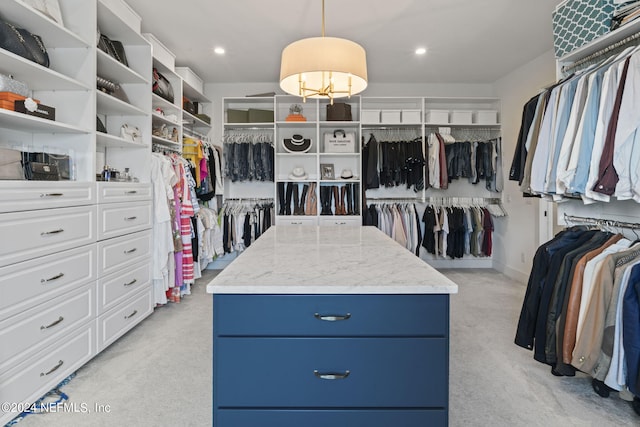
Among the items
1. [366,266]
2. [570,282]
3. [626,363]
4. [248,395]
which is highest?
[366,266]

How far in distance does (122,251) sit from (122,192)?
43cm

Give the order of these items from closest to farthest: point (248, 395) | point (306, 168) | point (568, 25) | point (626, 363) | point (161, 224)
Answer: point (248, 395) → point (626, 363) → point (568, 25) → point (161, 224) → point (306, 168)

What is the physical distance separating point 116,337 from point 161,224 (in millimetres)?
975

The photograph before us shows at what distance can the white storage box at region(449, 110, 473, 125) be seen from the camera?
4.50 meters

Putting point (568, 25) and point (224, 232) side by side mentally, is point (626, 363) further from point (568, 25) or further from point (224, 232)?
point (224, 232)

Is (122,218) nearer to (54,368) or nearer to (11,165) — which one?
(11,165)

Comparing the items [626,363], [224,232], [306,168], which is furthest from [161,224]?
[626,363]

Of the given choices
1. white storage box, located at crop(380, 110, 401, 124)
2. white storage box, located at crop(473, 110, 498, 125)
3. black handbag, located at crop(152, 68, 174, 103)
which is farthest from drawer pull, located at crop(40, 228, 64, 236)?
white storage box, located at crop(473, 110, 498, 125)

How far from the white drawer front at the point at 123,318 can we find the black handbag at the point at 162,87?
183 cm

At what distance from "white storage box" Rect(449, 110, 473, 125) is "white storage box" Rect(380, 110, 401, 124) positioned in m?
0.73

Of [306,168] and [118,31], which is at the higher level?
[118,31]

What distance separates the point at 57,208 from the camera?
1.88 meters

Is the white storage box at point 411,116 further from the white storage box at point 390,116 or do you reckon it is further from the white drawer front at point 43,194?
the white drawer front at point 43,194

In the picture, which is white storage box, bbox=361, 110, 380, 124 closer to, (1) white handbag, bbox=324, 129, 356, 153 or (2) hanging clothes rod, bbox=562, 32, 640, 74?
(1) white handbag, bbox=324, 129, 356, 153
